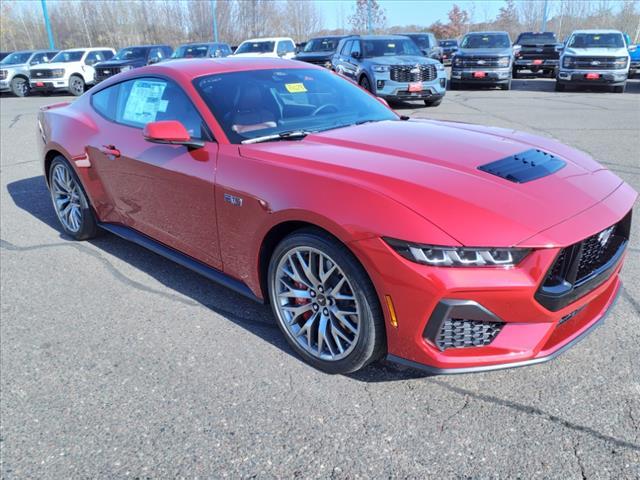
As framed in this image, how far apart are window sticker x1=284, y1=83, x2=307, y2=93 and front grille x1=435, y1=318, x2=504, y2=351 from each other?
85.1 inches

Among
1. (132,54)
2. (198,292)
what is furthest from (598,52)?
(132,54)

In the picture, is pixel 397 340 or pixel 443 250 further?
pixel 397 340

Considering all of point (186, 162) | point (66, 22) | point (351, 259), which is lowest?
point (351, 259)

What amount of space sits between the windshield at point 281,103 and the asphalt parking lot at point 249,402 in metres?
1.23

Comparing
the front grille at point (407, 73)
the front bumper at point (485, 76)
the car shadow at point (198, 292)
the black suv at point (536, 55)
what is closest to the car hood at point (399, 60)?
the front grille at point (407, 73)

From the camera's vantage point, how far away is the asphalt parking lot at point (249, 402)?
2248 millimetres

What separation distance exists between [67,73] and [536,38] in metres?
18.7

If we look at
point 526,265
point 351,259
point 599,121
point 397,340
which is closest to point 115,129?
point 351,259

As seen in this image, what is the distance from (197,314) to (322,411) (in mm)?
1305

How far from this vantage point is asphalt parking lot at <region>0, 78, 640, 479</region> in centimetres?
225

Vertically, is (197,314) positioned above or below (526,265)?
below

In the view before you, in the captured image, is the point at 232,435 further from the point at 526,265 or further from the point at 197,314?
the point at 526,265

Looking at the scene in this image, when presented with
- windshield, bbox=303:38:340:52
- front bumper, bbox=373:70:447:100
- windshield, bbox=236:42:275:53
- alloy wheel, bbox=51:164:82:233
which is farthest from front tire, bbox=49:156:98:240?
windshield, bbox=236:42:275:53

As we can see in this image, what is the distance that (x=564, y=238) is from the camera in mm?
2246
